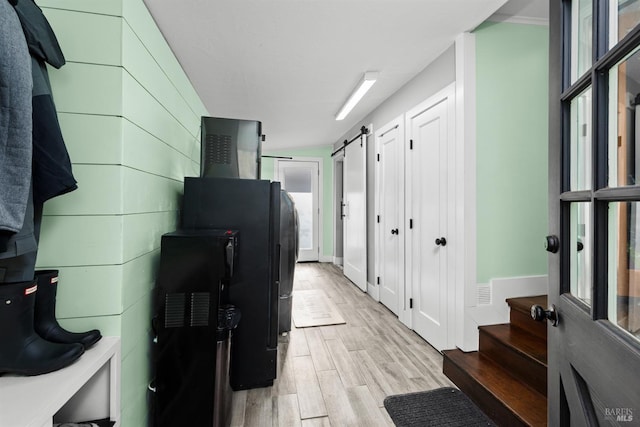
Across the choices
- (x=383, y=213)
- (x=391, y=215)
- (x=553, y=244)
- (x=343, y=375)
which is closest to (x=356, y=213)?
(x=383, y=213)

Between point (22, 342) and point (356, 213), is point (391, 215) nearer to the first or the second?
point (356, 213)

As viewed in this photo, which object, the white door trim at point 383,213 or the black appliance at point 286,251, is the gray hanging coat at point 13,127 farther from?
the white door trim at point 383,213

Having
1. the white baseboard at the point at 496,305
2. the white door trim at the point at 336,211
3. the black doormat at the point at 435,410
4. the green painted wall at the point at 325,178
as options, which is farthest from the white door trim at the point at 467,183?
the green painted wall at the point at 325,178

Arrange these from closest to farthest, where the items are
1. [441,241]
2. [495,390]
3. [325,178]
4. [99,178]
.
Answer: [99,178] → [495,390] → [441,241] → [325,178]

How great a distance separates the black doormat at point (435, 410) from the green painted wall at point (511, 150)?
861 mm

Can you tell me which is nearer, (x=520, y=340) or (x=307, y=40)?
(x=520, y=340)

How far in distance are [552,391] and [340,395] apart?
1326mm

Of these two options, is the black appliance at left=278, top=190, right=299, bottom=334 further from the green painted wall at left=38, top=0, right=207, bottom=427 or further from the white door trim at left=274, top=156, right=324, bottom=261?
the white door trim at left=274, top=156, right=324, bottom=261

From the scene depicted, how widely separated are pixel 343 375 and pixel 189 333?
1233 millimetres

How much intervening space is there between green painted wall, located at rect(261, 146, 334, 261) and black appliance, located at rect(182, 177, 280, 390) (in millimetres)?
4304

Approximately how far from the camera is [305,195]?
6.35m

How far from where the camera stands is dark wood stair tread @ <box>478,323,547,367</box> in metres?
Result: 1.76

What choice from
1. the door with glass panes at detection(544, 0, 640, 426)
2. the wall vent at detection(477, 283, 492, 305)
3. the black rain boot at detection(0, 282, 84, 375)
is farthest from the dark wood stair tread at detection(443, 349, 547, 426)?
the black rain boot at detection(0, 282, 84, 375)

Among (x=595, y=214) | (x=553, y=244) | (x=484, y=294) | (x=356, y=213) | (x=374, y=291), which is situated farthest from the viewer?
(x=356, y=213)
